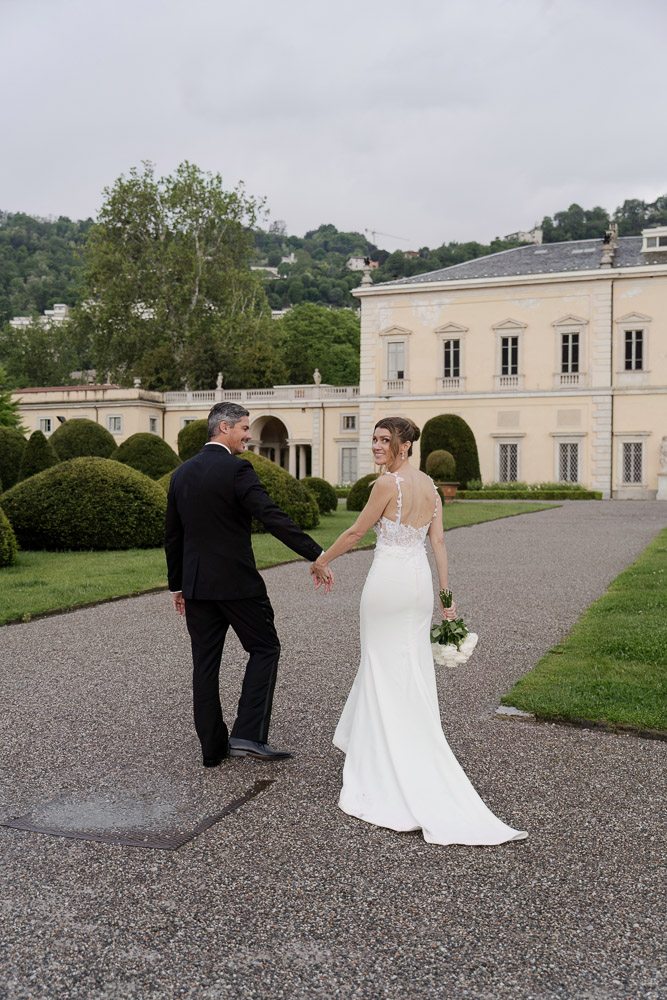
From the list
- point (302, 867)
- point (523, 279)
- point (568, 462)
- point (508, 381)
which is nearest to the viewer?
point (302, 867)

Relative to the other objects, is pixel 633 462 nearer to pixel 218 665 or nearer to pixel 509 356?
pixel 509 356

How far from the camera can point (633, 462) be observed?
35.2 meters

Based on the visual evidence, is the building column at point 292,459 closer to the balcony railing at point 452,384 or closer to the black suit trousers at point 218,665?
the balcony railing at point 452,384

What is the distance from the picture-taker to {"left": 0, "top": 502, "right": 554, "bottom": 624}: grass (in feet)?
28.8

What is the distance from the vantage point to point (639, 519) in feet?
72.3

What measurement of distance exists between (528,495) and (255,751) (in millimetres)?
29076

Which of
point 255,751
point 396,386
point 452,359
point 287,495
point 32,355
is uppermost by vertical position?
point 32,355

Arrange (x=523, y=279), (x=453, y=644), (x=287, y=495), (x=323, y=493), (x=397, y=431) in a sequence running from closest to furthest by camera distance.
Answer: (x=397, y=431), (x=453, y=644), (x=287, y=495), (x=323, y=493), (x=523, y=279)

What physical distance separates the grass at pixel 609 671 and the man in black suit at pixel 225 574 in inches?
68.4

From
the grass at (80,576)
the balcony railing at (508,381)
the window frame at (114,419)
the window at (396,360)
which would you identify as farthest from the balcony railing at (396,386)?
the grass at (80,576)

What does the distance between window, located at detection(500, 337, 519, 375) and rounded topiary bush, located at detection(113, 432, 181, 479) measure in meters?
18.5

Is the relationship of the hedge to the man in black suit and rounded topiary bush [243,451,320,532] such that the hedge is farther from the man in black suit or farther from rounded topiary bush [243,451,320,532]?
the man in black suit

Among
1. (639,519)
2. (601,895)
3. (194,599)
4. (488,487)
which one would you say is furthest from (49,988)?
(488,487)

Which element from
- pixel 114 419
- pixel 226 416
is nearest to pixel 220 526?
pixel 226 416
